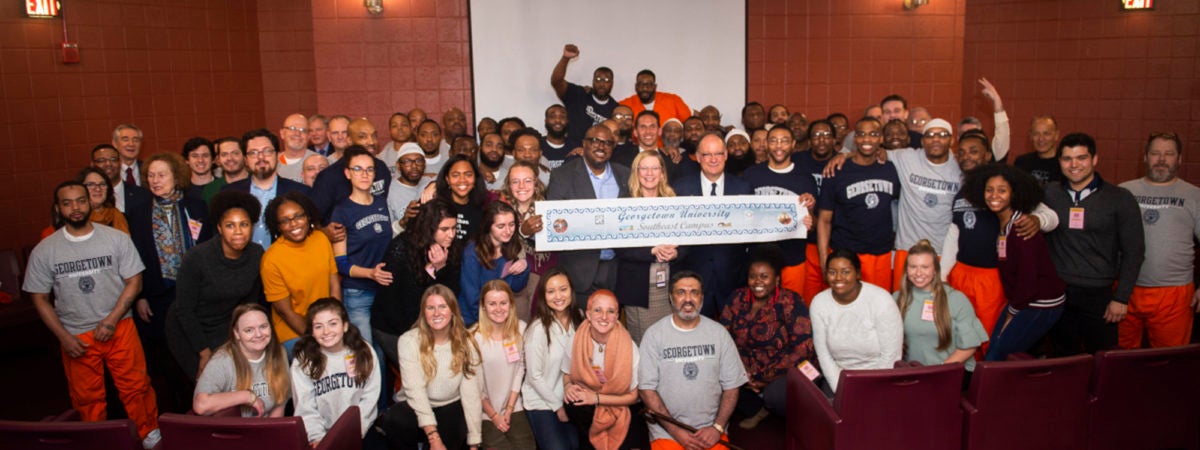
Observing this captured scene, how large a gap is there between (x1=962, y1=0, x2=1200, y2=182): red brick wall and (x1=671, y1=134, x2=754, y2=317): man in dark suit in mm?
5909

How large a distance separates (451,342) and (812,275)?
111 inches

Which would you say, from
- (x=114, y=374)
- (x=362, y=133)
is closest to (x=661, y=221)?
(x=362, y=133)

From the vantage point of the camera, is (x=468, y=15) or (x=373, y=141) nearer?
(x=373, y=141)

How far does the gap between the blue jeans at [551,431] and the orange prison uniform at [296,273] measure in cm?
138

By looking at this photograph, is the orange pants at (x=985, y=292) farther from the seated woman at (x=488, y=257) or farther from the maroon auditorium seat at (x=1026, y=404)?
the seated woman at (x=488, y=257)

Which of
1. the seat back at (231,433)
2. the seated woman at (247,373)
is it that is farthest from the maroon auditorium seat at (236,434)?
the seated woman at (247,373)

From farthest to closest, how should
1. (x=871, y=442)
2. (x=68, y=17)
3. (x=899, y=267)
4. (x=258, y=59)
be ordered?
(x=258, y=59)
(x=68, y=17)
(x=899, y=267)
(x=871, y=442)

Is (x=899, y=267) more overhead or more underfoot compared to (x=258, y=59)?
more underfoot

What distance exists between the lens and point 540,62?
8.38m

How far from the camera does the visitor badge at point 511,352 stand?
404 cm

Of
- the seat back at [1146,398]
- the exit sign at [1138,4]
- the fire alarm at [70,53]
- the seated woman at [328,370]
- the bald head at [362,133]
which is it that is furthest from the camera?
the exit sign at [1138,4]

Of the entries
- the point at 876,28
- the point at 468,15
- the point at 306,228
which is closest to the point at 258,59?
the point at 468,15

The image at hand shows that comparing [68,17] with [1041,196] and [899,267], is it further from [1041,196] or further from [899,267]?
[1041,196]

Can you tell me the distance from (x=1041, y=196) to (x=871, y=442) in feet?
7.34
